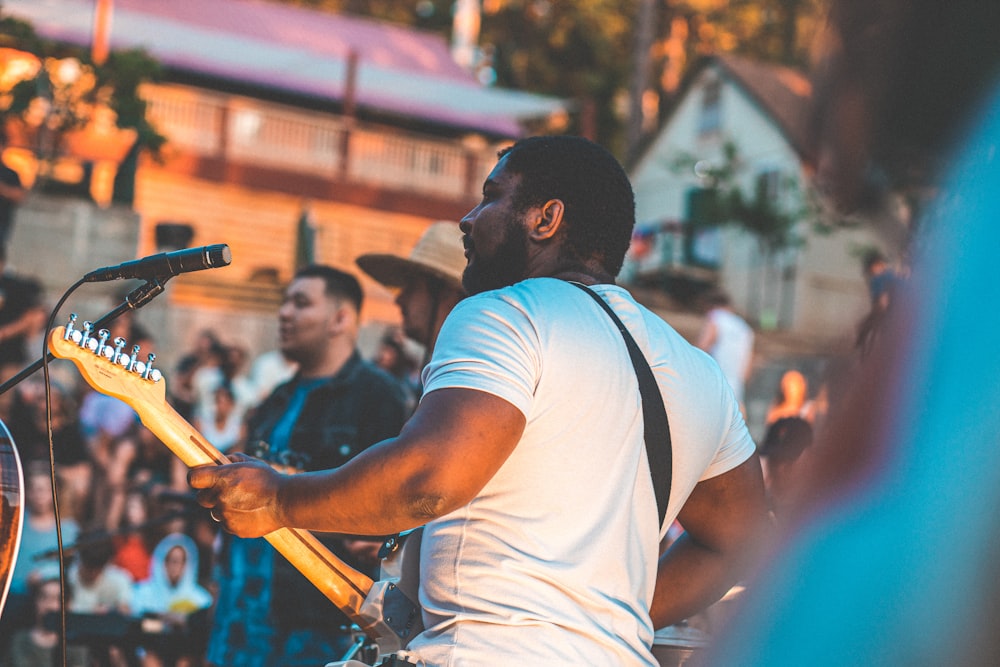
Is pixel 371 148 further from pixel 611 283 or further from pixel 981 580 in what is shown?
pixel 981 580

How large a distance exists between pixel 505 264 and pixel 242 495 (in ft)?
2.35

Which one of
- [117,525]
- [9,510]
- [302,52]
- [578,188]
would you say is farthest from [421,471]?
[302,52]

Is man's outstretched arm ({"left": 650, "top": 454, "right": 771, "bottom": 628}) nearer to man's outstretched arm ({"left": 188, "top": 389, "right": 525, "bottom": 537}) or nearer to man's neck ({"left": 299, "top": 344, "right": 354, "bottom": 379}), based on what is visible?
man's outstretched arm ({"left": 188, "top": 389, "right": 525, "bottom": 537})

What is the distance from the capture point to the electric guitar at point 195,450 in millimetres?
2754

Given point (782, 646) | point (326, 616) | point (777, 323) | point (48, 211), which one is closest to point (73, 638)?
point (326, 616)

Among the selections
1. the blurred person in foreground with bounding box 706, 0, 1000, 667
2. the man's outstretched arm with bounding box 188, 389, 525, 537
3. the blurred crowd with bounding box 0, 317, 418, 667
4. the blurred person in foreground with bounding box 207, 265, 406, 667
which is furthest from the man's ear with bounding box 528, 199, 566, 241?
the blurred crowd with bounding box 0, 317, 418, 667

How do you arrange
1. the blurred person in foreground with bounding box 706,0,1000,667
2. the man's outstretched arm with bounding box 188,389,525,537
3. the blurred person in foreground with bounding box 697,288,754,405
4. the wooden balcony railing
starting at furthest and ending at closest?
the wooden balcony railing, the blurred person in foreground with bounding box 697,288,754,405, the man's outstretched arm with bounding box 188,389,525,537, the blurred person in foreground with bounding box 706,0,1000,667

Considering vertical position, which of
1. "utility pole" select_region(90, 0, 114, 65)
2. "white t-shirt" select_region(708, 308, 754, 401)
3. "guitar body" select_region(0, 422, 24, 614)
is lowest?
"white t-shirt" select_region(708, 308, 754, 401)

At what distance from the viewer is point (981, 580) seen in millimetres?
1116

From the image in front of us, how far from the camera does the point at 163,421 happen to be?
2834 millimetres

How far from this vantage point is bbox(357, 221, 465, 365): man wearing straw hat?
4539 mm

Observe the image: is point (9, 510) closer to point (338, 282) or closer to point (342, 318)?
point (342, 318)

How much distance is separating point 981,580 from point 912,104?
0.42m

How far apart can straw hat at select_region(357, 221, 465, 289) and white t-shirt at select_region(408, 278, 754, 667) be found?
6.91 ft
